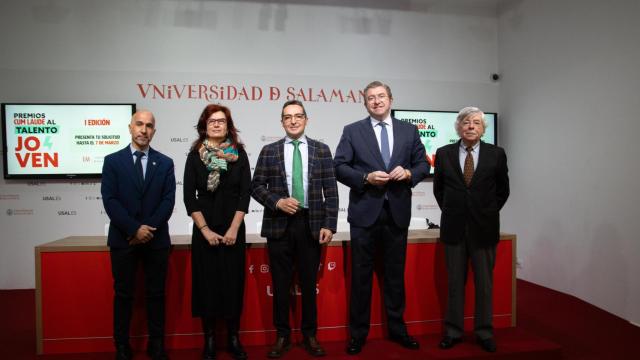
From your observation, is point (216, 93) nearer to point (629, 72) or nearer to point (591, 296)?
point (629, 72)

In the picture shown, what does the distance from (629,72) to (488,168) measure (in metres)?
2.07

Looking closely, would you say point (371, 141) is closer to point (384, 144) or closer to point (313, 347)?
point (384, 144)

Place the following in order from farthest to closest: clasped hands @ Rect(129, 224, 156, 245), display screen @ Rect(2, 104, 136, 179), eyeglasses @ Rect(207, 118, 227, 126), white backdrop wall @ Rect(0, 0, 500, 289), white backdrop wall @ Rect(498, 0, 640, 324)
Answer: white backdrop wall @ Rect(0, 0, 500, 289) < display screen @ Rect(2, 104, 136, 179) < white backdrop wall @ Rect(498, 0, 640, 324) < eyeglasses @ Rect(207, 118, 227, 126) < clasped hands @ Rect(129, 224, 156, 245)

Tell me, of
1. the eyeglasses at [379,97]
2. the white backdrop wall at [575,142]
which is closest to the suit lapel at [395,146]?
the eyeglasses at [379,97]

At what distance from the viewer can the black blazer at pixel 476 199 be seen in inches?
103

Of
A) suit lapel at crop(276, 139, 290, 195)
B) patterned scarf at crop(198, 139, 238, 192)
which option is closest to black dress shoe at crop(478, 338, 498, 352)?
suit lapel at crop(276, 139, 290, 195)

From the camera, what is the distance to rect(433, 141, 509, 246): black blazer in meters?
2.62

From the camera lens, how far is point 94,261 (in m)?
2.72

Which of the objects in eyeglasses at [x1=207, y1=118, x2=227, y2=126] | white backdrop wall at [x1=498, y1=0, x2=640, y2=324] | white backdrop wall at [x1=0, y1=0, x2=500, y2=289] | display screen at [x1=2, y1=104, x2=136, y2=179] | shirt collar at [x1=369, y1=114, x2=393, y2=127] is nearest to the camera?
eyeglasses at [x1=207, y1=118, x2=227, y2=126]

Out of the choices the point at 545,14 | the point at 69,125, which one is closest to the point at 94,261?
the point at 69,125

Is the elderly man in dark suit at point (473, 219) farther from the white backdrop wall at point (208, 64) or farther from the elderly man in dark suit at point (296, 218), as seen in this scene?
the white backdrop wall at point (208, 64)

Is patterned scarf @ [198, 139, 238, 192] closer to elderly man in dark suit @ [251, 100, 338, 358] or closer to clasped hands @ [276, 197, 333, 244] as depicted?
elderly man in dark suit @ [251, 100, 338, 358]

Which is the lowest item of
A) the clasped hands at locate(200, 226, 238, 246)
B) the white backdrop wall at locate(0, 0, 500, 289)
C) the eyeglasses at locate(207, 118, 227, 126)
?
the clasped hands at locate(200, 226, 238, 246)

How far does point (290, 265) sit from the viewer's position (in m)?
2.58
